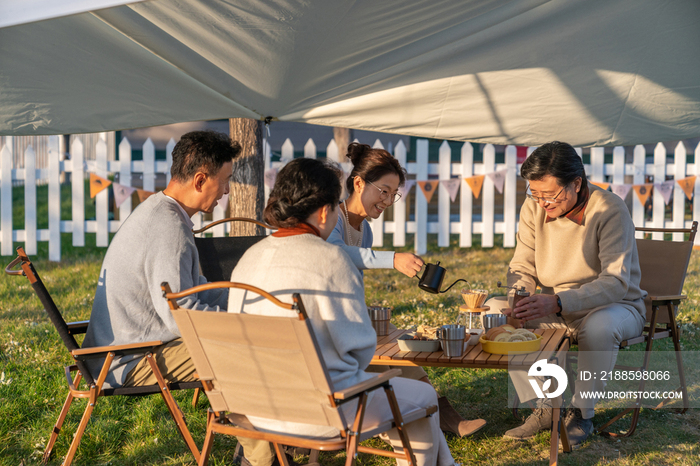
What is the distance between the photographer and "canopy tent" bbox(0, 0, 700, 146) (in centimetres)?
299

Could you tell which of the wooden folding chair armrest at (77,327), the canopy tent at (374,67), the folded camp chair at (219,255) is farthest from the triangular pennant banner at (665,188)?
the wooden folding chair armrest at (77,327)

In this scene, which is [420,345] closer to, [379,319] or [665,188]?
[379,319]

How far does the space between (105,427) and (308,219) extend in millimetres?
1872

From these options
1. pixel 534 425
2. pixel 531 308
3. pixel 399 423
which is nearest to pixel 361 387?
pixel 399 423

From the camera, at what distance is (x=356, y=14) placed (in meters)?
2.88

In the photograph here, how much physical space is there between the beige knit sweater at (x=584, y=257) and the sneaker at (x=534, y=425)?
1.69ft

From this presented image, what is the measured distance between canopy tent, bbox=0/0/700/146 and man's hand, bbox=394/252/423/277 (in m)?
1.11

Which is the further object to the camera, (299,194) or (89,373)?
(89,373)

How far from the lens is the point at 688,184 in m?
8.50

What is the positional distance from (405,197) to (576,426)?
19.4 feet

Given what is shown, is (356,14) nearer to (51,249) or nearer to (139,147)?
(51,249)

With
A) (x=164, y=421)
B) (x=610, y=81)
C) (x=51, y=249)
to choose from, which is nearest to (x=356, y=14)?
(x=610, y=81)

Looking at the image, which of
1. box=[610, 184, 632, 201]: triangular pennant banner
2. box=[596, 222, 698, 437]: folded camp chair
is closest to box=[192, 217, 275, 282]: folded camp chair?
box=[596, 222, 698, 437]: folded camp chair

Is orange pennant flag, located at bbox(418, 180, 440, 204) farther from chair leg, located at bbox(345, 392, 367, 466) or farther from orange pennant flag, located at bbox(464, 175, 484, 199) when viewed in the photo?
chair leg, located at bbox(345, 392, 367, 466)
